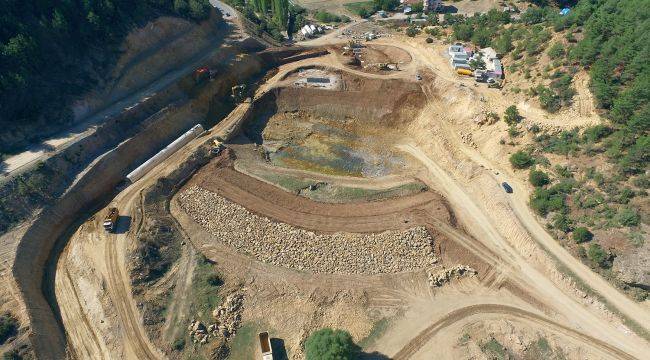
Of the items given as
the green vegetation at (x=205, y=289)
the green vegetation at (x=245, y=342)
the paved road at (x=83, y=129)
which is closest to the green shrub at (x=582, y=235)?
the green vegetation at (x=245, y=342)

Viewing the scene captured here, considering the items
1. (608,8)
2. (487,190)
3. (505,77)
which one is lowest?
(487,190)

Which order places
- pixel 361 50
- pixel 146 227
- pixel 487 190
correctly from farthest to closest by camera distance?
1. pixel 361 50
2. pixel 487 190
3. pixel 146 227

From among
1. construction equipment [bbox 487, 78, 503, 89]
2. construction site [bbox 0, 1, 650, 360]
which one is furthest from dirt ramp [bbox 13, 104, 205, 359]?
construction equipment [bbox 487, 78, 503, 89]

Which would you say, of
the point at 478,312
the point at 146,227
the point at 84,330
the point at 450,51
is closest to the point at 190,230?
the point at 146,227

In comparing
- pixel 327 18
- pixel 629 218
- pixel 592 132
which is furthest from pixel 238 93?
pixel 629 218

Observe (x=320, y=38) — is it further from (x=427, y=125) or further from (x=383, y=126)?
(x=427, y=125)

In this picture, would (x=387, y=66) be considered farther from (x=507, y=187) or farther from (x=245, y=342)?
(x=245, y=342)

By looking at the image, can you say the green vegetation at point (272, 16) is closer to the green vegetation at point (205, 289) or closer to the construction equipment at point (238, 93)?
the construction equipment at point (238, 93)

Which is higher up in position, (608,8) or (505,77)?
(608,8)

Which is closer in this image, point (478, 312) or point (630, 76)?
point (478, 312)
